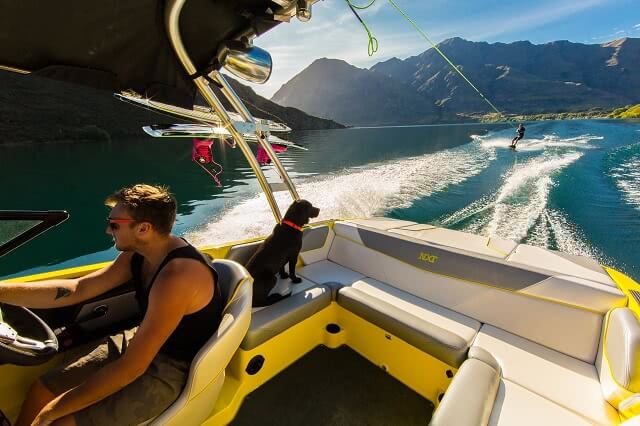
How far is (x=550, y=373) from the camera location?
2.01 meters

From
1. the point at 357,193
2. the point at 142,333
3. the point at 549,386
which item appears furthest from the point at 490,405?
the point at 357,193

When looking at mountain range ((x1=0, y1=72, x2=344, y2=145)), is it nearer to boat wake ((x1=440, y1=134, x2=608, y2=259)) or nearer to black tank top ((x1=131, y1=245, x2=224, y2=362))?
boat wake ((x1=440, y1=134, x2=608, y2=259))

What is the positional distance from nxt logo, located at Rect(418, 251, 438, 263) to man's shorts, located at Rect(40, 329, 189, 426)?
2.36 metres

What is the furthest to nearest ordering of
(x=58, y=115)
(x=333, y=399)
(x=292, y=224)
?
(x=58, y=115) < (x=292, y=224) < (x=333, y=399)

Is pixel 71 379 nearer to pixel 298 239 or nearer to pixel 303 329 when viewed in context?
pixel 303 329

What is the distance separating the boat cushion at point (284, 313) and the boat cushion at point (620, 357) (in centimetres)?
203

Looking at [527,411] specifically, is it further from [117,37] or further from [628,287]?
[117,37]

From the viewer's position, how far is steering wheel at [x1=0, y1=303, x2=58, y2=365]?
3.86 feet

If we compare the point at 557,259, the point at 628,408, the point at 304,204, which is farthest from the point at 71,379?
the point at 557,259

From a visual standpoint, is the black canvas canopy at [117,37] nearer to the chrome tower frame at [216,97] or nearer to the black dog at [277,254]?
the chrome tower frame at [216,97]

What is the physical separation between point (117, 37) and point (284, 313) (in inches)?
87.3

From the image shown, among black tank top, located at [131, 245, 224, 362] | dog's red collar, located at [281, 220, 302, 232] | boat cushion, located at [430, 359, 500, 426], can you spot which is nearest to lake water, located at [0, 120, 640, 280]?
dog's red collar, located at [281, 220, 302, 232]

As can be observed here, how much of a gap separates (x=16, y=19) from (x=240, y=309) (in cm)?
170

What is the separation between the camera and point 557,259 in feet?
8.82
